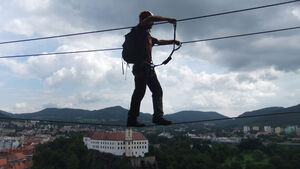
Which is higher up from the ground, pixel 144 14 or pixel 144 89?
pixel 144 14

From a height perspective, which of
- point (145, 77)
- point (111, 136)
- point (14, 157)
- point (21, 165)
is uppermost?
point (145, 77)

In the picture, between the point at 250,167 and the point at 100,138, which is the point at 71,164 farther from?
the point at 250,167

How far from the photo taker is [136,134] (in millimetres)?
66875

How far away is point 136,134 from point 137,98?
63.4 meters

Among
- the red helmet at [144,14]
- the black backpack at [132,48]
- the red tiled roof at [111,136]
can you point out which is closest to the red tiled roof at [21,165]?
the red tiled roof at [111,136]

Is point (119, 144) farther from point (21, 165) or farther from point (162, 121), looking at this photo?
point (162, 121)

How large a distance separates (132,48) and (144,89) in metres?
0.66

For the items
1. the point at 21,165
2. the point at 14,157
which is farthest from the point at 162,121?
the point at 14,157

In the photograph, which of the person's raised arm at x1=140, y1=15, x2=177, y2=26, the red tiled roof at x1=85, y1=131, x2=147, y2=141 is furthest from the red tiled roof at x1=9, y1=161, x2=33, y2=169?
the person's raised arm at x1=140, y1=15, x2=177, y2=26

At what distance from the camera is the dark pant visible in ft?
14.5

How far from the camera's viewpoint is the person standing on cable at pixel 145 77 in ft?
14.2

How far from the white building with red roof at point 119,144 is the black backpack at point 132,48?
57.5 m

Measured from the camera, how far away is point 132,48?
4367 mm

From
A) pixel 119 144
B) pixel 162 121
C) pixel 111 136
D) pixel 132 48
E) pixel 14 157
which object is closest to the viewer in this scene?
pixel 132 48
